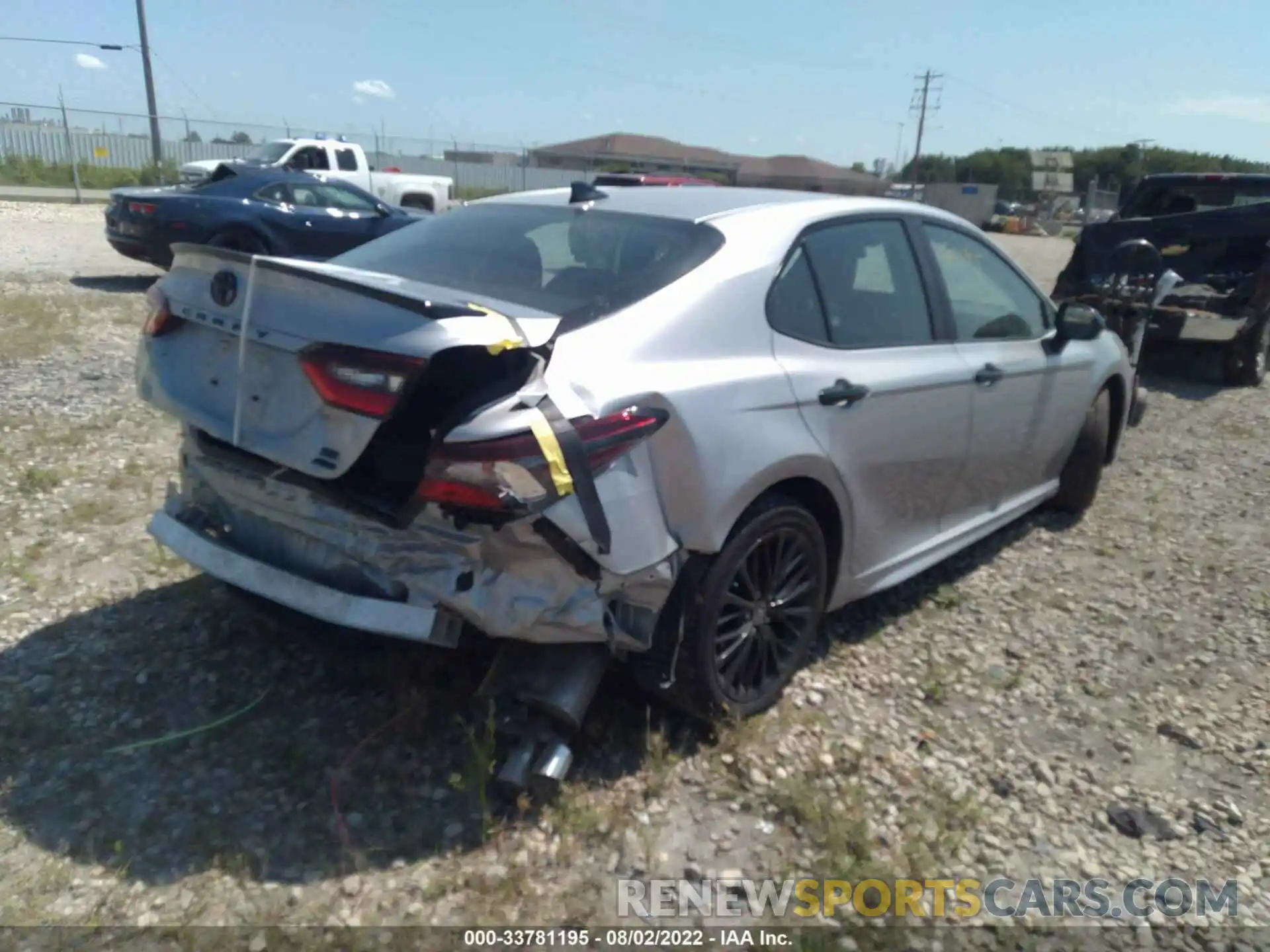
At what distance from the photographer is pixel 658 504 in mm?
2732

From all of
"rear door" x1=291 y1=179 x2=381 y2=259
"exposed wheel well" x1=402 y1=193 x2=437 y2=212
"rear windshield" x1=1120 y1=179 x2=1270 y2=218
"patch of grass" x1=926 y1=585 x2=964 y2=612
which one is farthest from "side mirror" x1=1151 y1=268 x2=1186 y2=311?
"exposed wheel well" x1=402 y1=193 x2=437 y2=212

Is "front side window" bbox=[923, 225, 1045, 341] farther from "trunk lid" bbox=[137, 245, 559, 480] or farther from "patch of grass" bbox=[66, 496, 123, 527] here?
"patch of grass" bbox=[66, 496, 123, 527]

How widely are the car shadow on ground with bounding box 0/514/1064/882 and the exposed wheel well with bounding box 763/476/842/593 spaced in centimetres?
77

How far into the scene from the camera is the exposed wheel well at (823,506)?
322cm

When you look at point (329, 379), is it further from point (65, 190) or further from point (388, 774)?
point (65, 190)

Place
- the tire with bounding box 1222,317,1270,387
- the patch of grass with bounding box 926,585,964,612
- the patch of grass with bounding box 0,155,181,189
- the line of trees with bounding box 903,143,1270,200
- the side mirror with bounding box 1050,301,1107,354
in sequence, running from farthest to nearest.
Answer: the line of trees with bounding box 903,143,1270,200 < the patch of grass with bounding box 0,155,181,189 < the tire with bounding box 1222,317,1270,387 < the side mirror with bounding box 1050,301,1107,354 < the patch of grass with bounding box 926,585,964,612

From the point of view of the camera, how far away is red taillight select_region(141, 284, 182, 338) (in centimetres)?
309

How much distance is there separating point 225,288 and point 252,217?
933 cm

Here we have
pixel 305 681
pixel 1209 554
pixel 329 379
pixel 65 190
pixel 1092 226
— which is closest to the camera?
pixel 329 379

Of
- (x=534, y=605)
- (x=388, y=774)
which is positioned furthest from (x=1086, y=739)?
(x=388, y=774)

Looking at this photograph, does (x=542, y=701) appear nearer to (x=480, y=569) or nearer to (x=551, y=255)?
(x=480, y=569)

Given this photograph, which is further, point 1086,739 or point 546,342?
point 1086,739

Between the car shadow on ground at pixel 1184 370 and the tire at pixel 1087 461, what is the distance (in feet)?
14.0

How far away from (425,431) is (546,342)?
0.41 m
